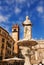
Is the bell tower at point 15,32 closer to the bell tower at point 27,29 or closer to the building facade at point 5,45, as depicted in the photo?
the building facade at point 5,45

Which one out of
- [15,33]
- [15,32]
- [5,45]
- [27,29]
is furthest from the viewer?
[15,32]

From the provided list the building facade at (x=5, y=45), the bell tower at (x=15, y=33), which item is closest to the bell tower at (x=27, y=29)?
the building facade at (x=5, y=45)

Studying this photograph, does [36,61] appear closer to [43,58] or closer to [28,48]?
[43,58]

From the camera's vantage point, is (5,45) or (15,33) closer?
(5,45)

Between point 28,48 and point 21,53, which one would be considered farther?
point 21,53

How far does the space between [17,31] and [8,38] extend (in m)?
3.79

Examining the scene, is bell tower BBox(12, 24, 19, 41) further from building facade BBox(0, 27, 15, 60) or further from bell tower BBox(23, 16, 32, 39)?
bell tower BBox(23, 16, 32, 39)

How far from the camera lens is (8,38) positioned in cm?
3422

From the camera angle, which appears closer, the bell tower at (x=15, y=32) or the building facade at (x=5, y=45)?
the building facade at (x=5, y=45)

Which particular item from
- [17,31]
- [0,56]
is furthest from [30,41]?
[17,31]

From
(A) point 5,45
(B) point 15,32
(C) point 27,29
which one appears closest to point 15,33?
(B) point 15,32

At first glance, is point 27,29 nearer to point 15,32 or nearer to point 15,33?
point 15,33

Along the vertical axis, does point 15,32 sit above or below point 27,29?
above

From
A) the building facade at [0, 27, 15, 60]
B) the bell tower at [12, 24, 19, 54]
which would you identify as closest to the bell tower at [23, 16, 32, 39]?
the building facade at [0, 27, 15, 60]
